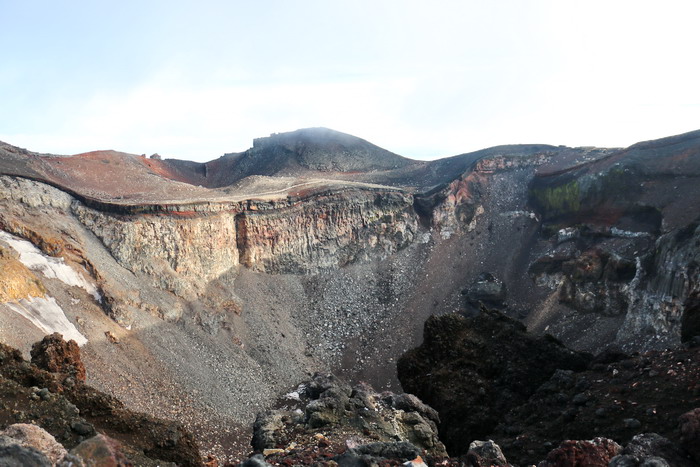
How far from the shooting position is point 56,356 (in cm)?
1559

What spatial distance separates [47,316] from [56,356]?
9319 millimetres

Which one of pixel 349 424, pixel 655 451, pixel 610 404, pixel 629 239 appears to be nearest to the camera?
pixel 655 451

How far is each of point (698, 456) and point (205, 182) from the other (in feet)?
190

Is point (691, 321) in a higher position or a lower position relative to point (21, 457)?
lower

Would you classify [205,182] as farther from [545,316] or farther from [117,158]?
[545,316]

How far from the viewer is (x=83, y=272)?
2719 cm

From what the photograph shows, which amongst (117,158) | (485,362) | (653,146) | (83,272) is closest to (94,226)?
(83,272)

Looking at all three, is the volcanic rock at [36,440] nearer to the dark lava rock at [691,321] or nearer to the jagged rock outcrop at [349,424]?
the jagged rock outcrop at [349,424]

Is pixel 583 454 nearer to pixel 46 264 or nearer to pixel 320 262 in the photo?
pixel 46 264

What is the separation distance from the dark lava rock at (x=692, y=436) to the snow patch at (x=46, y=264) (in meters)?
26.4

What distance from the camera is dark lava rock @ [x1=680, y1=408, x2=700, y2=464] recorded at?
9.91 metres

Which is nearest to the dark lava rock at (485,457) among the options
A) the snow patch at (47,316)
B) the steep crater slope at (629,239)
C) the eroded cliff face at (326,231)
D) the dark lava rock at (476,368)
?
the dark lava rock at (476,368)

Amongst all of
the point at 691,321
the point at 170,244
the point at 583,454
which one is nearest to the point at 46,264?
the point at 170,244

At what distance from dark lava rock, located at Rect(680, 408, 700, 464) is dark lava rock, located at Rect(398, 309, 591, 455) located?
7762 mm
